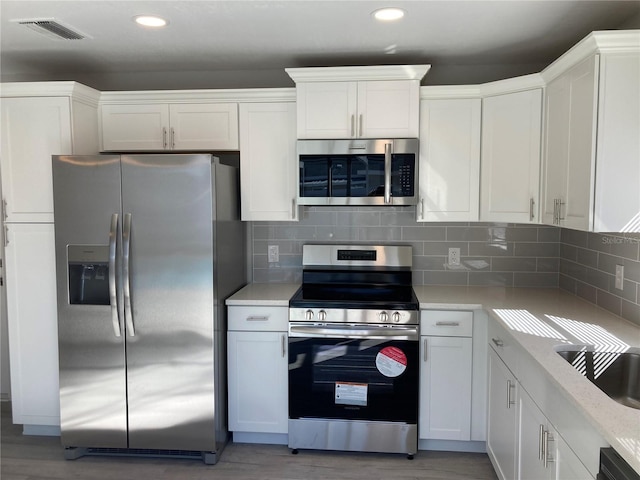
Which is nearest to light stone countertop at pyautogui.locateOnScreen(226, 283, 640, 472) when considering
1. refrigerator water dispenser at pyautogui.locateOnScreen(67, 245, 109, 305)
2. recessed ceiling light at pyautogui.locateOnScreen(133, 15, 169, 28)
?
refrigerator water dispenser at pyautogui.locateOnScreen(67, 245, 109, 305)

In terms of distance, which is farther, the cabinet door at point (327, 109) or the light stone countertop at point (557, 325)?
the cabinet door at point (327, 109)

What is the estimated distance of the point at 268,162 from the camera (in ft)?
9.95

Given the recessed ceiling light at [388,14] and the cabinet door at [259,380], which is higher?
the recessed ceiling light at [388,14]

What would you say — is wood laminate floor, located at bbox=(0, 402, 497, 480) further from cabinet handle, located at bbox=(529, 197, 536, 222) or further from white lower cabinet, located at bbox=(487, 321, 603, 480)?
cabinet handle, located at bbox=(529, 197, 536, 222)

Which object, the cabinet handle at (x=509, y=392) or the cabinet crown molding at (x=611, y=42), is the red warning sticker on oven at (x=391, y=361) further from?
the cabinet crown molding at (x=611, y=42)

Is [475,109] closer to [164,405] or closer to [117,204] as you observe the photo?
[117,204]

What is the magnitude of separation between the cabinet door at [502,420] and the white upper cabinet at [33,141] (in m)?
2.78

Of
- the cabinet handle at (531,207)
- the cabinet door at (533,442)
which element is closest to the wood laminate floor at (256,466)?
the cabinet door at (533,442)

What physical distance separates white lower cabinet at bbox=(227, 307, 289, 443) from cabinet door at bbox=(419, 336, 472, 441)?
0.84m

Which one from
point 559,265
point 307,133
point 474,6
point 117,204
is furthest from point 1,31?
point 559,265

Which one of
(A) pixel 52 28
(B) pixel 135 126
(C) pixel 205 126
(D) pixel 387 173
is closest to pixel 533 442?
(D) pixel 387 173

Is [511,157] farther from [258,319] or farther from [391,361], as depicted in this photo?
[258,319]

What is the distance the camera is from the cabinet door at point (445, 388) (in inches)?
106

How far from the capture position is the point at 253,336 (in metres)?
2.79
